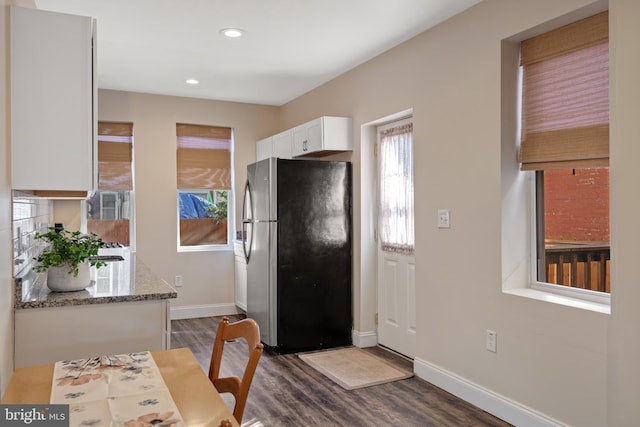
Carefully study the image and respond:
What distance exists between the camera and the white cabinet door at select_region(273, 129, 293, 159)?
5094 mm

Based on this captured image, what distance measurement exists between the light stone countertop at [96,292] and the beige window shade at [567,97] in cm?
213

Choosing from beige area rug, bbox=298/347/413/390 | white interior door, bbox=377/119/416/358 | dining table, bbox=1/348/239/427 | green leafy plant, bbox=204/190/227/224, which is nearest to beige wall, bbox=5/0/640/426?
white interior door, bbox=377/119/416/358

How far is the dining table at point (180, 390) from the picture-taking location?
120 centimetres

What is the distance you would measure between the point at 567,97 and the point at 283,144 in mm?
3135

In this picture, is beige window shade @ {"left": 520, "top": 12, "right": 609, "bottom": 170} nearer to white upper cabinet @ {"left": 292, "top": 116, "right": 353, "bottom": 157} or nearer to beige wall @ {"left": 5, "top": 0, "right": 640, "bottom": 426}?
beige wall @ {"left": 5, "top": 0, "right": 640, "bottom": 426}

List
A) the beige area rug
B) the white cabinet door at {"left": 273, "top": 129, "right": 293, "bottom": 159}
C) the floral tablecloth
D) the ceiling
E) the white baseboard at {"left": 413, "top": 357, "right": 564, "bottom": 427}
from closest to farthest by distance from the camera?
the floral tablecloth
the white baseboard at {"left": 413, "top": 357, "right": 564, "bottom": 427}
the ceiling
the beige area rug
the white cabinet door at {"left": 273, "top": 129, "right": 293, "bottom": 159}

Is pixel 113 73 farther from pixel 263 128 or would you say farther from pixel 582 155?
pixel 582 155

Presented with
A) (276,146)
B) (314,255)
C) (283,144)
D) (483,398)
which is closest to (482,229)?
(483,398)

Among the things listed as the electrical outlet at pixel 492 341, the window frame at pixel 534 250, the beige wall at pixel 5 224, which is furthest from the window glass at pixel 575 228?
the beige wall at pixel 5 224

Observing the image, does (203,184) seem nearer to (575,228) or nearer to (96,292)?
(96,292)

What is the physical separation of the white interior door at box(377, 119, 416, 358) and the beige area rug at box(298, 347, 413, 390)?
11.8 inches

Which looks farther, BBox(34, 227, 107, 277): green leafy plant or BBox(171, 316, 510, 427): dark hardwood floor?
BBox(171, 316, 510, 427): dark hardwood floor

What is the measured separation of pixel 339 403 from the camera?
10.3ft

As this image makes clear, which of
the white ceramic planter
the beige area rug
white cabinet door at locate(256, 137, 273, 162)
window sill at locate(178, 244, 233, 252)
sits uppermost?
white cabinet door at locate(256, 137, 273, 162)
